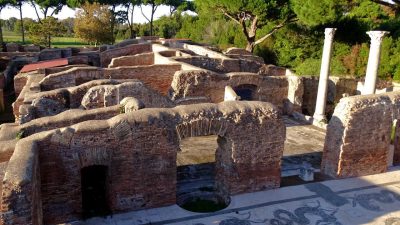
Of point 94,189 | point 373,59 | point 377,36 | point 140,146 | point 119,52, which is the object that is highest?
point 377,36

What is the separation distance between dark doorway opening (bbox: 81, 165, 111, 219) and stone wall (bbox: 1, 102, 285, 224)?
47 centimetres

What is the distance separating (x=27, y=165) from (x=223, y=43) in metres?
35.1

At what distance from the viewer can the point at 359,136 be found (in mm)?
10273

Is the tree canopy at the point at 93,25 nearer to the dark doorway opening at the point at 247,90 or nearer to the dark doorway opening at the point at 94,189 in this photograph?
the dark doorway opening at the point at 247,90

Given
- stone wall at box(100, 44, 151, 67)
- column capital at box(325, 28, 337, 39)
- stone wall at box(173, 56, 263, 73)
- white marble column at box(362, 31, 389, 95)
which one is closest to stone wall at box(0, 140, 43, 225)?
white marble column at box(362, 31, 389, 95)

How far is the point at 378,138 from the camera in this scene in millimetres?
10578

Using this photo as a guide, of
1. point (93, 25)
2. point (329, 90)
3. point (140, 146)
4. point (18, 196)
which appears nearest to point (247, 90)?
point (329, 90)

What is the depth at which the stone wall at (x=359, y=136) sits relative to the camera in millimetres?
9984

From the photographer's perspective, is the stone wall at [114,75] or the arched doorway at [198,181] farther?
the stone wall at [114,75]

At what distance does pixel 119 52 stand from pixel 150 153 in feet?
62.0

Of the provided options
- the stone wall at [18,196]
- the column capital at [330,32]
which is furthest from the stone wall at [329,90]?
the stone wall at [18,196]

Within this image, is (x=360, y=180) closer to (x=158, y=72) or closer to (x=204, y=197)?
(x=204, y=197)

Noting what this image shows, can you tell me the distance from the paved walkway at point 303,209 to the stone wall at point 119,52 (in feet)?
58.0

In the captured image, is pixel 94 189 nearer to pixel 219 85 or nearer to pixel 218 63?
pixel 219 85
